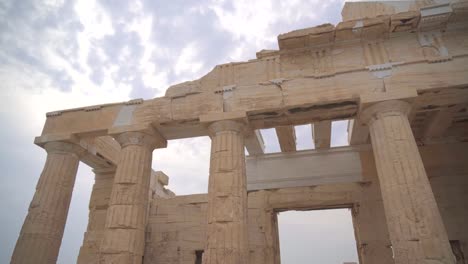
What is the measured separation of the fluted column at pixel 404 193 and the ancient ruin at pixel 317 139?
0.07ft

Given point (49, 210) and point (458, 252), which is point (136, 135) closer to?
point (49, 210)

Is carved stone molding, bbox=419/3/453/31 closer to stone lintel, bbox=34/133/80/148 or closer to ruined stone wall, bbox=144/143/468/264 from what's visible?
ruined stone wall, bbox=144/143/468/264

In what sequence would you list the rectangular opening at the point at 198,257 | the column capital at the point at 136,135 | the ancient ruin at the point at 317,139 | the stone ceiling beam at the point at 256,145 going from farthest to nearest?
1. the rectangular opening at the point at 198,257
2. the stone ceiling beam at the point at 256,145
3. the column capital at the point at 136,135
4. the ancient ruin at the point at 317,139

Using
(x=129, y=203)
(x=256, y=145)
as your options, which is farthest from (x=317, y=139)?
(x=129, y=203)

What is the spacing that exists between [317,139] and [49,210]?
8.95 m

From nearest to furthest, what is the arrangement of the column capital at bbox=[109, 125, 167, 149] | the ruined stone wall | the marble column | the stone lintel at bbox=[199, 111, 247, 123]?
the stone lintel at bbox=[199, 111, 247, 123] < the column capital at bbox=[109, 125, 167, 149] < the ruined stone wall < the marble column

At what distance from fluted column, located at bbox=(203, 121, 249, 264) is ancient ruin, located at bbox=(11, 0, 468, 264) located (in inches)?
1.1

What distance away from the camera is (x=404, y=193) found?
6562 millimetres

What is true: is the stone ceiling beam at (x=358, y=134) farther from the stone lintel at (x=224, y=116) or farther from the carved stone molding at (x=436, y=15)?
the stone lintel at (x=224, y=116)

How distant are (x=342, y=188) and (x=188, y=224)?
19.2ft

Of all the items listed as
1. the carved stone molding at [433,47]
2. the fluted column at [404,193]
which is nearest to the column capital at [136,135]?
the fluted column at [404,193]

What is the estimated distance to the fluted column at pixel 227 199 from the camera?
6.97 meters

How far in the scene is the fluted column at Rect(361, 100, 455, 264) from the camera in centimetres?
604

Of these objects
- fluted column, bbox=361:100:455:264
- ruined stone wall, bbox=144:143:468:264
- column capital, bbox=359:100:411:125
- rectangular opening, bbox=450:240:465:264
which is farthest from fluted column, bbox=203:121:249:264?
rectangular opening, bbox=450:240:465:264
